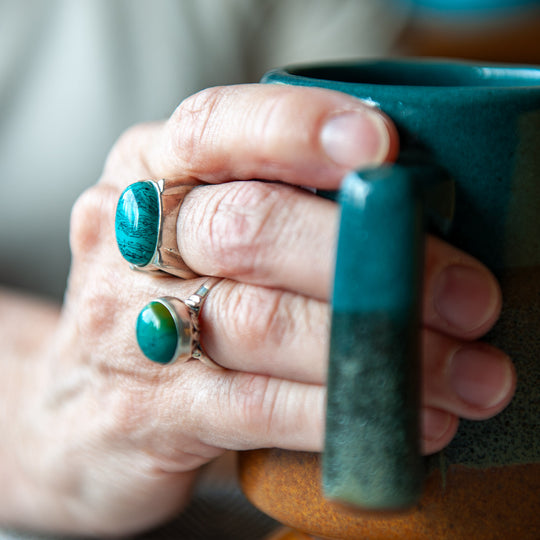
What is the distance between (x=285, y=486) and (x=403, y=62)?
0.35 m

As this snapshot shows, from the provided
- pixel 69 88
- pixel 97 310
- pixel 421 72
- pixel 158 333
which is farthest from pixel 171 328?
pixel 69 88

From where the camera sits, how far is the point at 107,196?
54 centimetres

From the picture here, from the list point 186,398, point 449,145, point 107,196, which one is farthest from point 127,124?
point 449,145

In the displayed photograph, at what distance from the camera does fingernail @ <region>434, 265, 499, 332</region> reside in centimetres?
35

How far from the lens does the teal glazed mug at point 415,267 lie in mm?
288

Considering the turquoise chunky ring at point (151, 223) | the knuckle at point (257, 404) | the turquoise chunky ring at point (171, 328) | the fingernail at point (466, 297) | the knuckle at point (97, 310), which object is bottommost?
the knuckle at point (257, 404)

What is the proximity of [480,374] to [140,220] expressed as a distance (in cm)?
23

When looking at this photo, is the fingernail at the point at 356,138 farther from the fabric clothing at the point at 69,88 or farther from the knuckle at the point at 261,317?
the fabric clothing at the point at 69,88

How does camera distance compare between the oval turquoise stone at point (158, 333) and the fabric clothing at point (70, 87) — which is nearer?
the oval turquoise stone at point (158, 333)

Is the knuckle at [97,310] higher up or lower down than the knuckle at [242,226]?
lower down

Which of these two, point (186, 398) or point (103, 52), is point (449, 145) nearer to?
point (186, 398)

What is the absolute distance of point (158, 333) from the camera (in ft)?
1.35

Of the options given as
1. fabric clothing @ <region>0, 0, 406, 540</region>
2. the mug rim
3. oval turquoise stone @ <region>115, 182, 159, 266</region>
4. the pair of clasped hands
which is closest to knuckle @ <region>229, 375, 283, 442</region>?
the pair of clasped hands

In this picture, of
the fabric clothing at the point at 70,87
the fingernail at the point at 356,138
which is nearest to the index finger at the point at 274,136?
the fingernail at the point at 356,138
